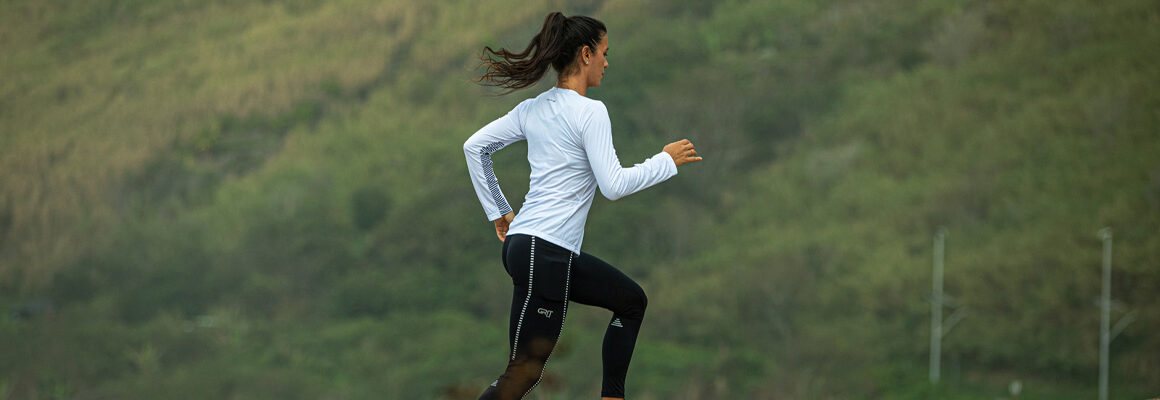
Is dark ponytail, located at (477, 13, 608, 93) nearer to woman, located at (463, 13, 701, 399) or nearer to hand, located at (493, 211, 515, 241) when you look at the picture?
woman, located at (463, 13, 701, 399)

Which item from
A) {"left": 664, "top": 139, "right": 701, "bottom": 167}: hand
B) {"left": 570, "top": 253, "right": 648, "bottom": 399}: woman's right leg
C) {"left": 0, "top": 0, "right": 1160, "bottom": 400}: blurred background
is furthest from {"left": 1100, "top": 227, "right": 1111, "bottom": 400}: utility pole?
{"left": 664, "top": 139, "right": 701, "bottom": 167}: hand

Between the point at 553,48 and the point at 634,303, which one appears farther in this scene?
the point at 634,303

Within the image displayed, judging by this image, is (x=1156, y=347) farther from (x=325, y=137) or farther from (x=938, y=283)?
(x=325, y=137)

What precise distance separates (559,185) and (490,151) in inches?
17.8

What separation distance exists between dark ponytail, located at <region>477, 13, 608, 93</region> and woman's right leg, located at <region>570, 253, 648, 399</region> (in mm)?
588

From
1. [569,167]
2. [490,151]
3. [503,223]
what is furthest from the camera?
[503,223]

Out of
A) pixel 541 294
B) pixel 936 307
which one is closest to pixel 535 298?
pixel 541 294

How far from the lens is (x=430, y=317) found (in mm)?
24828

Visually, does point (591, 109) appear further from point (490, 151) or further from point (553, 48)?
point (490, 151)

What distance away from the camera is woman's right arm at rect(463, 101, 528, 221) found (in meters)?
3.62

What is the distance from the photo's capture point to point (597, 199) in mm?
24156

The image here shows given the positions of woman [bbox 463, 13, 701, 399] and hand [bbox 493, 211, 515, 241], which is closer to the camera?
woman [bbox 463, 13, 701, 399]

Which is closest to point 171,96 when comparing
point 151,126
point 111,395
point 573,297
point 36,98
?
point 151,126

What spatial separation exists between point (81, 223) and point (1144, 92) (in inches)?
877
